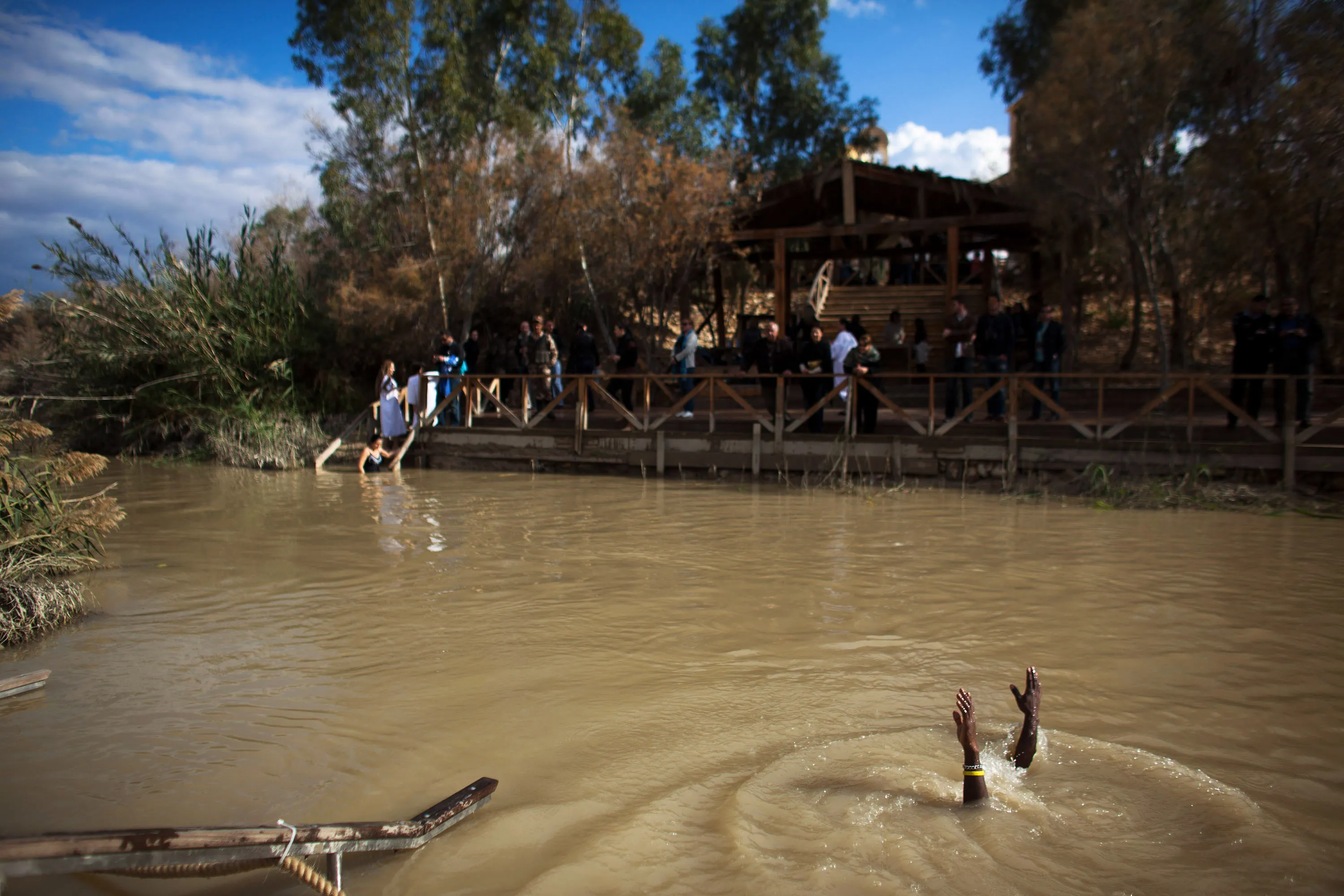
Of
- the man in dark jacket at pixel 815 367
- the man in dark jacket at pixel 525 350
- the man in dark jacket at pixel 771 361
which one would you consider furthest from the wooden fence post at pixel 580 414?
the man in dark jacket at pixel 815 367

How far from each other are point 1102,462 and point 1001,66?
53.6 ft

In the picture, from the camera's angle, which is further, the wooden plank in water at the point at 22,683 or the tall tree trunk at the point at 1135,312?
the tall tree trunk at the point at 1135,312

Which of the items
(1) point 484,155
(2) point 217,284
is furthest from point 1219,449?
(2) point 217,284

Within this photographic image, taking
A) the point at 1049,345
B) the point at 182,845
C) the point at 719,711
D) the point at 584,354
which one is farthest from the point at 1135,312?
the point at 182,845

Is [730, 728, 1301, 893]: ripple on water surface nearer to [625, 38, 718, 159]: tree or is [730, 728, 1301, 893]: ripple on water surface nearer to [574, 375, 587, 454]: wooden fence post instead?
[574, 375, 587, 454]: wooden fence post

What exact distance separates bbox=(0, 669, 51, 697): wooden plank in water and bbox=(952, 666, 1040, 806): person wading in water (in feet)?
14.0

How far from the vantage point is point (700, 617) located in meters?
5.58

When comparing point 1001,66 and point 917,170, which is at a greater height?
point 1001,66

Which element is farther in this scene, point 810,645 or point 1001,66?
point 1001,66

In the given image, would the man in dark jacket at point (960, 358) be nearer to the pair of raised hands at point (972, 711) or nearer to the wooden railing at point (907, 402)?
the wooden railing at point (907, 402)

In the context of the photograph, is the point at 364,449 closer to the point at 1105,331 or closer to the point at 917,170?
the point at 917,170

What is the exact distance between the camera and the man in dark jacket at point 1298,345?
9.73m

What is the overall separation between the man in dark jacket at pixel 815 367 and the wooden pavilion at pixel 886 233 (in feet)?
12.0

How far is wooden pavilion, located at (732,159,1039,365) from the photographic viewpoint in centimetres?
1678
